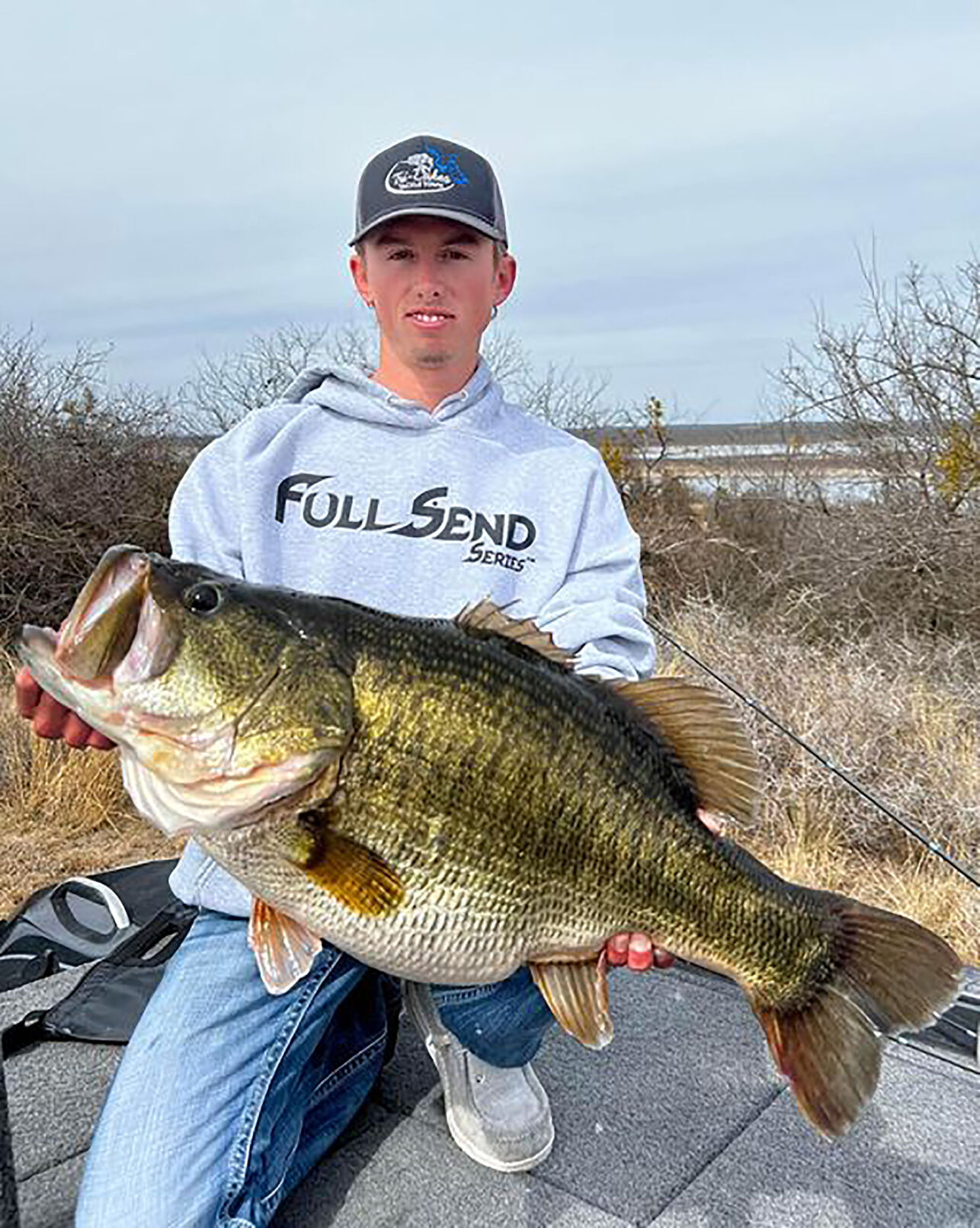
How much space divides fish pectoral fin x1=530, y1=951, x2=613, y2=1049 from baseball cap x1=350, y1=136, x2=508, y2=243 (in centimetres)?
179

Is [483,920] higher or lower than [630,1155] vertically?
higher

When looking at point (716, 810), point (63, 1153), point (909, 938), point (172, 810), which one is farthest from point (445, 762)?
point (63, 1153)

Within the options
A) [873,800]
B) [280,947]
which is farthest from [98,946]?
[873,800]

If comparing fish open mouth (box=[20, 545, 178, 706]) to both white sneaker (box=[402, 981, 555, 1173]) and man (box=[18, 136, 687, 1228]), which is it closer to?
man (box=[18, 136, 687, 1228])

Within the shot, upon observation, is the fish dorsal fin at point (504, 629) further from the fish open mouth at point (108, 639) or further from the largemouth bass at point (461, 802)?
the fish open mouth at point (108, 639)

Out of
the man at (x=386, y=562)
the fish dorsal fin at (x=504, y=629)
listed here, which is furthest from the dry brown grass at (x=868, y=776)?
the fish dorsal fin at (x=504, y=629)

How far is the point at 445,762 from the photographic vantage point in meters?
1.86

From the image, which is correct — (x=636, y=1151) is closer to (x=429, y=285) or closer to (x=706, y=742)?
(x=706, y=742)

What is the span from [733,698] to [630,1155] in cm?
445

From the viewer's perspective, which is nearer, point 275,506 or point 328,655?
point 328,655

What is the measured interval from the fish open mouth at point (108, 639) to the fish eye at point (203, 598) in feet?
0.16

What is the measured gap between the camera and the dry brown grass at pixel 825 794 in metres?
5.21

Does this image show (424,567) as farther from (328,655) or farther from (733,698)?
(733,698)

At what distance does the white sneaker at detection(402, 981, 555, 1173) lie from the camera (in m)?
2.65
